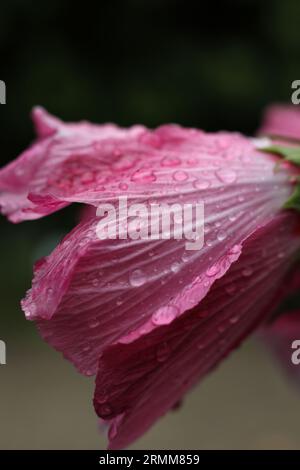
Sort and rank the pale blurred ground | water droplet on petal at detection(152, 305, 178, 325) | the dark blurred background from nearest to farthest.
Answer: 1. water droplet on petal at detection(152, 305, 178, 325)
2. the pale blurred ground
3. the dark blurred background

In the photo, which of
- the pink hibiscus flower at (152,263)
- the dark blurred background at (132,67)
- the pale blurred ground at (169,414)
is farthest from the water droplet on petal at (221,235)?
the dark blurred background at (132,67)

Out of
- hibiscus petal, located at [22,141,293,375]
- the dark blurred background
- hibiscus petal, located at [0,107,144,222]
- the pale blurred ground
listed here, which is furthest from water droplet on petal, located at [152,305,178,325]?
the dark blurred background

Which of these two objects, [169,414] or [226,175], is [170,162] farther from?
[169,414]

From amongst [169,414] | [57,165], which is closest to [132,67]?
[169,414]

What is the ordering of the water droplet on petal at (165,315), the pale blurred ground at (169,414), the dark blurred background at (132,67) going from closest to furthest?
1. the water droplet on petal at (165,315)
2. the pale blurred ground at (169,414)
3. the dark blurred background at (132,67)

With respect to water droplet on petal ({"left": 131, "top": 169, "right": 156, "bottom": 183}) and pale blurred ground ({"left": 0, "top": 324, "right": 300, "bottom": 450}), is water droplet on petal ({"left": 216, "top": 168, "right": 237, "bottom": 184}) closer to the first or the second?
water droplet on petal ({"left": 131, "top": 169, "right": 156, "bottom": 183})

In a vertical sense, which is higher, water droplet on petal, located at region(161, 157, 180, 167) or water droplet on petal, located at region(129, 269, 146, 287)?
water droplet on petal, located at region(161, 157, 180, 167)

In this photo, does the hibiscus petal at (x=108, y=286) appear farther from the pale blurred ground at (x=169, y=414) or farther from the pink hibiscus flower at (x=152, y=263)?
the pale blurred ground at (x=169, y=414)
